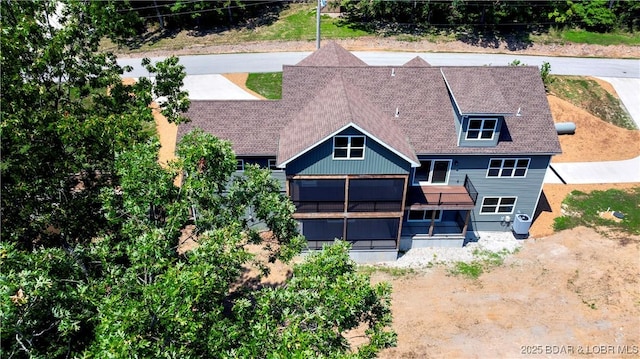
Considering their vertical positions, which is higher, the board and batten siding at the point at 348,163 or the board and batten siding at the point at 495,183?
the board and batten siding at the point at 348,163

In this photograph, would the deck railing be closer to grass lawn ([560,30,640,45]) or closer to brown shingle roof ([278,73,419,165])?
brown shingle roof ([278,73,419,165])

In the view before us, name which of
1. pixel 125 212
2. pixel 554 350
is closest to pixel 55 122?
pixel 125 212

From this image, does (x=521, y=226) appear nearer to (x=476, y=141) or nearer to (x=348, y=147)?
(x=476, y=141)

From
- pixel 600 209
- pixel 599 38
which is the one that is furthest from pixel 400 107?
pixel 599 38

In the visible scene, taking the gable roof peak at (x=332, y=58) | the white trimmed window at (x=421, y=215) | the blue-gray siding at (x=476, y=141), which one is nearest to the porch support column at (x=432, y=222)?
the white trimmed window at (x=421, y=215)

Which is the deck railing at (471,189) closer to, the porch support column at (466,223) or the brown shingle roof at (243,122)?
the porch support column at (466,223)
